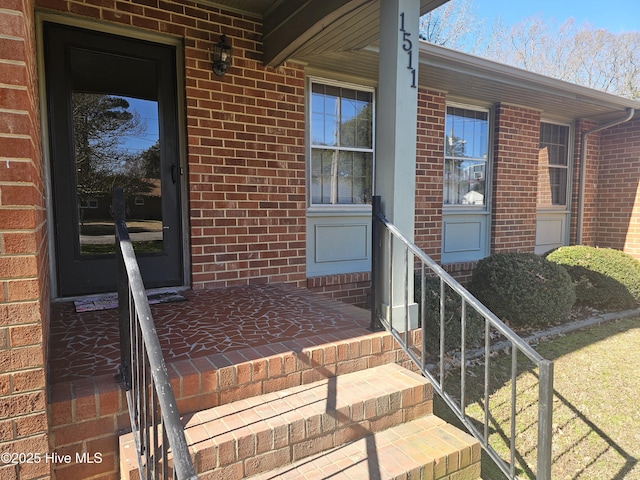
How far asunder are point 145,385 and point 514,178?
602 centimetres

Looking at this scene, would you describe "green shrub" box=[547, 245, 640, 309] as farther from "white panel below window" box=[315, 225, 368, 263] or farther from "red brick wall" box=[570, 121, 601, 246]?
"white panel below window" box=[315, 225, 368, 263]

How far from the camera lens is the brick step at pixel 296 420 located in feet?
5.61

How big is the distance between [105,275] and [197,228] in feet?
2.66

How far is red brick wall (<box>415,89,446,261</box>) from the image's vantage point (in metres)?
5.10

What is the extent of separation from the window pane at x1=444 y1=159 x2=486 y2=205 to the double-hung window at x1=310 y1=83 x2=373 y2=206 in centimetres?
141

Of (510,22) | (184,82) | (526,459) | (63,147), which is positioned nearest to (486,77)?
(184,82)

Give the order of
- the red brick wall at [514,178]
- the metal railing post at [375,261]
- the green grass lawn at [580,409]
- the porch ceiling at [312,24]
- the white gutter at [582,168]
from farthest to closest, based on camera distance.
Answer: the white gutter at [582,168], the red brick wall at [514,178], the porch ceiling at [312,24], the metal railing post at [375,261], the green grass lawn at [580,409]

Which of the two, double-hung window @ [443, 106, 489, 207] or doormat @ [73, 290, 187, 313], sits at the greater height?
double-hung window @ [443, 106, 489, 207]

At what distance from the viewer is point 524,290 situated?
452 cm

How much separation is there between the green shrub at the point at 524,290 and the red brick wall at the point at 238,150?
2.20 metres

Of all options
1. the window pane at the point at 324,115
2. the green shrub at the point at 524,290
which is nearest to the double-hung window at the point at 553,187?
the green shrub at the point at 524,290

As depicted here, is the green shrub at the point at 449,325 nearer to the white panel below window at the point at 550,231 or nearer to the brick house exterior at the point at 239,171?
the brick house exterior at the point at 239,171

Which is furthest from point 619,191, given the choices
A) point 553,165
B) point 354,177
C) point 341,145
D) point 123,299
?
point 123,299

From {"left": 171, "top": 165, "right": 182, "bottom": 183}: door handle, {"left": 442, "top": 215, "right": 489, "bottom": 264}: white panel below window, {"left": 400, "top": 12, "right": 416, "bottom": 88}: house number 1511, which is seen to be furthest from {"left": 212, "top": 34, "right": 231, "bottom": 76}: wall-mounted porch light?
{"left": 442, "top": 215, "right": 489, "bottom": 264}: white panel below window
